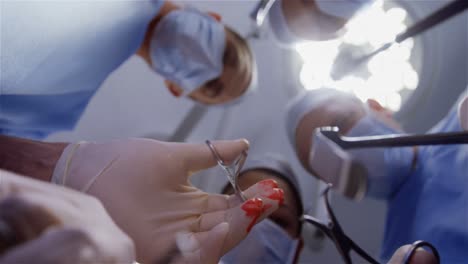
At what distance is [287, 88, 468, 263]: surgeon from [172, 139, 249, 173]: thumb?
0.52 feet

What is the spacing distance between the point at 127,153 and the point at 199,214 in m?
0.17

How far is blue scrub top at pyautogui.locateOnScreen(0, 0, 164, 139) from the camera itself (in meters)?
0.84

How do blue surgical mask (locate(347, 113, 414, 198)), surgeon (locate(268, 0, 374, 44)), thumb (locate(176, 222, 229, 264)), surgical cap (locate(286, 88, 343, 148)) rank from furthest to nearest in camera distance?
surgical cap (locate(286, 88, 343, 148)) < surgeon (locate(268, 0, 374, 44)) < blue surgical mask (locate(347, 113, 414, 198)) < thumb (locate(176, 222, 229, 264))

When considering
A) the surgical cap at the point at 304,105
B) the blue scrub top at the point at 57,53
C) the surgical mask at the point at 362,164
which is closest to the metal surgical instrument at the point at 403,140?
the surgical mask at the point at 362,164

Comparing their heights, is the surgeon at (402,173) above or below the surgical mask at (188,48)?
below

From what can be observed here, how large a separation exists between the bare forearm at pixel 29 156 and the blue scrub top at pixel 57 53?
6.5 inches

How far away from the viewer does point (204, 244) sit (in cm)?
59

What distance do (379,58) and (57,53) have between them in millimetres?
1214

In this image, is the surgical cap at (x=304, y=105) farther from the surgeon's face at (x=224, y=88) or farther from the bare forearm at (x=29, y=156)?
the bare forearm at (x=29, y=156)

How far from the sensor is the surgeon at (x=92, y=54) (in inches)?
34.0

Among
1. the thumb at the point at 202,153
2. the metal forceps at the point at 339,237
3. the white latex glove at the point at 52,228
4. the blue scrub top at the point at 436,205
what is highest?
the white latex glove at the point at 52,228

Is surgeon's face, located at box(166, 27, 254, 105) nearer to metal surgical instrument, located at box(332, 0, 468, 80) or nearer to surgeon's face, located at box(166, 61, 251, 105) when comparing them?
surgeon's face, located at box(166, 61, 251, 105)

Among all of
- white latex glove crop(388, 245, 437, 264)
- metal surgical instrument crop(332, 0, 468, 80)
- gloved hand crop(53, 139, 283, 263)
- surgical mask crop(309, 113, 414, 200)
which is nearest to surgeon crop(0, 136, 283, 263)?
gloved hand crop(53, 139, 283, 263)

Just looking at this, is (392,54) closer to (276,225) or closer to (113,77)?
(276,225)
